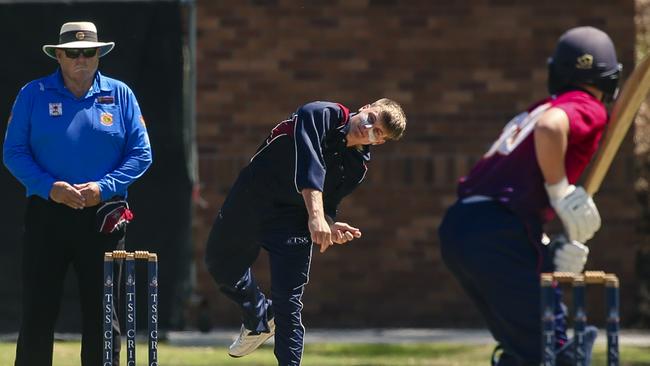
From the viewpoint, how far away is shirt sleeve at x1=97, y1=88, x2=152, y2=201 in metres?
7.30

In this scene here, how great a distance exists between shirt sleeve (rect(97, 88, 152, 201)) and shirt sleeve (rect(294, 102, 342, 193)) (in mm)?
995

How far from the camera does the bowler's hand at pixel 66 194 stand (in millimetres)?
7117

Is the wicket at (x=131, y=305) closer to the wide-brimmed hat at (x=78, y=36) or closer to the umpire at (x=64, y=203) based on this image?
the umpire at (x=64, y=203)

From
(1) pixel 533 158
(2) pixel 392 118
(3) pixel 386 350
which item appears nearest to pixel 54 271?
(2) pixel 392 118

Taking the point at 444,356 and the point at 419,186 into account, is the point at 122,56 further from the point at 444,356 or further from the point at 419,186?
the point at 444,356

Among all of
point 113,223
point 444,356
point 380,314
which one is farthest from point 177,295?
point 113,223

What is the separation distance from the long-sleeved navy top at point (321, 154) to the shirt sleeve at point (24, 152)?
1045mm

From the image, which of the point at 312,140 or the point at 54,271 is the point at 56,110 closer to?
the point at 54,271

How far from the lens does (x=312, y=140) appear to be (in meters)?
6.79

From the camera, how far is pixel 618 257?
38.6ft

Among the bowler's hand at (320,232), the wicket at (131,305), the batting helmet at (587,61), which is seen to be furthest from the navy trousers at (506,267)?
the wicket at (131,305)

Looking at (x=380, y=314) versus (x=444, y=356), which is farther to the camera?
(x=380, y=314)

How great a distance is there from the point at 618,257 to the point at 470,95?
177cm

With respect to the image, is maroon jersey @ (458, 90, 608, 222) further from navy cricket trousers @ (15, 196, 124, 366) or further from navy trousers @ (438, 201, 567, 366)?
navy cricket trousers @ (15, 196, 124, 366)
